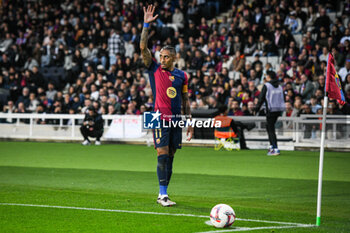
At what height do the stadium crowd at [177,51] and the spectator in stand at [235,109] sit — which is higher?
the stadium crowd at [177,51]

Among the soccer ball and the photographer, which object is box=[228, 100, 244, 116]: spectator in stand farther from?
the soccer ball

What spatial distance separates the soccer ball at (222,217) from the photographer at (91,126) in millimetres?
15353

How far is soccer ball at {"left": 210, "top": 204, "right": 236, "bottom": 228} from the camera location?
698 cm

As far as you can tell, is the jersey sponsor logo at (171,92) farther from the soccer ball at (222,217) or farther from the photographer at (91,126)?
the photographer at (91,126)

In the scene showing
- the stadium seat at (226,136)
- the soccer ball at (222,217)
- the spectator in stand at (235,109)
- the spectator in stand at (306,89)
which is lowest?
the soccer ball at (222,217)

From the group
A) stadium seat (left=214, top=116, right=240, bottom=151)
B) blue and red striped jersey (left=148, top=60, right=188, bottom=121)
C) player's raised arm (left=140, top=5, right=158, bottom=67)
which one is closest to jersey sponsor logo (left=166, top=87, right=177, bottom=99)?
blue and red striped jersey (left=148, top=60, right=188, bottom=121)

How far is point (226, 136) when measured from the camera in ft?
64.8

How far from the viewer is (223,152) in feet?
61.6

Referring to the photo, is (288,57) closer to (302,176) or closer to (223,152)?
(223,152)

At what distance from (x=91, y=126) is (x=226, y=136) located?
5567 mm

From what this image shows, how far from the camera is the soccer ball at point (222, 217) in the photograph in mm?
6979

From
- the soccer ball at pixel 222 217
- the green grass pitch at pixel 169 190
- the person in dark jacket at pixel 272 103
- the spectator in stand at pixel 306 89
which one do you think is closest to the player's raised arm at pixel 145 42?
the green grass pitch at pixel 169 190

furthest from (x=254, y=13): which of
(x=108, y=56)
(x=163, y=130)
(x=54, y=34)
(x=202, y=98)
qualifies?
(x=163, y=130)

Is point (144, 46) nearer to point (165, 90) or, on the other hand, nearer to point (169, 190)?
point (165, 90)
